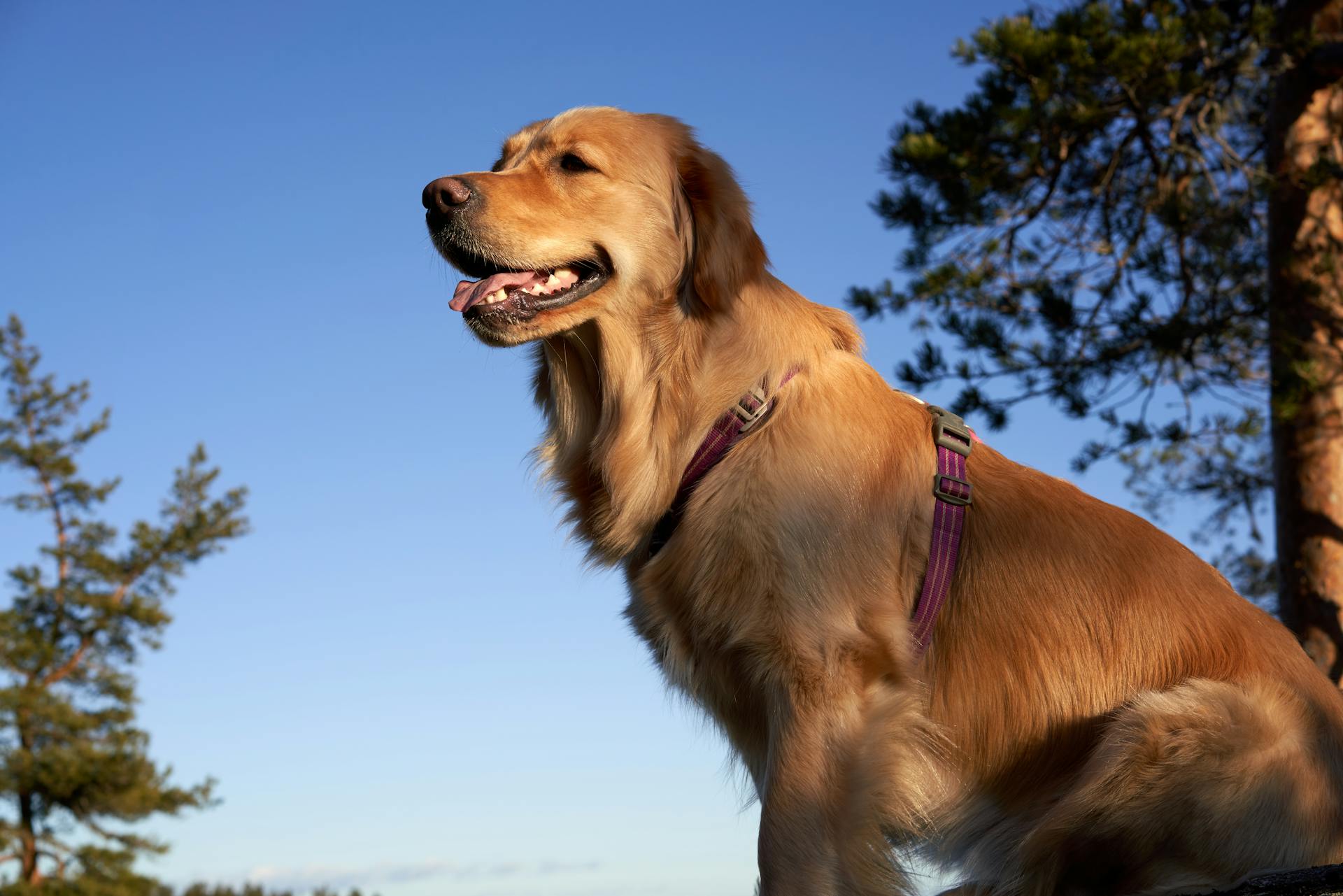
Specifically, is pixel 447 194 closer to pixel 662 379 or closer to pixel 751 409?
pixel 662 379

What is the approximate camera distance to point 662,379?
10.8ft

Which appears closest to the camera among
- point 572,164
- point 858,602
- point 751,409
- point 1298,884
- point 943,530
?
point 1298,884

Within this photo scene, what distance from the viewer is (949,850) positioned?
2980 mm

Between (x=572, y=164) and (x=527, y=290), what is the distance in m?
0.46

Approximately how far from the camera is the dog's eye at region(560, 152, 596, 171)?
3428 millimetres

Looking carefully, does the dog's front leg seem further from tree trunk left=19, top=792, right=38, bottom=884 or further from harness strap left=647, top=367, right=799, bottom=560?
tree trunk left=19, top=792, right=38, bottom=884

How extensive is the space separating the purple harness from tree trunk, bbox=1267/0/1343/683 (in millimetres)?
5029

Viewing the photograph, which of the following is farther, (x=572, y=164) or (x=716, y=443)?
(x=572, y=164)

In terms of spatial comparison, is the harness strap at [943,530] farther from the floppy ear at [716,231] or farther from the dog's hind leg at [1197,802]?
the floppy ear at [716,231]

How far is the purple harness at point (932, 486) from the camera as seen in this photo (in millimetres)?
2965

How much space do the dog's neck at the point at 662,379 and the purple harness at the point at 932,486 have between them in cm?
4

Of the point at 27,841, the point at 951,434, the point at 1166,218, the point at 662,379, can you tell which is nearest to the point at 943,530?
the point at 951,434

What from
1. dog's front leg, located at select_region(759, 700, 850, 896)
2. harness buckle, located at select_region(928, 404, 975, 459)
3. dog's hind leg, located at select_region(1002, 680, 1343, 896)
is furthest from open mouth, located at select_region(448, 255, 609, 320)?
dog's hind leg, located at select_region(1002, 680, 1343, 896)

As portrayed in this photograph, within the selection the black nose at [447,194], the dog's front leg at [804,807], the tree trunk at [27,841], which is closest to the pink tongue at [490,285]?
the black nose at [447,194]
